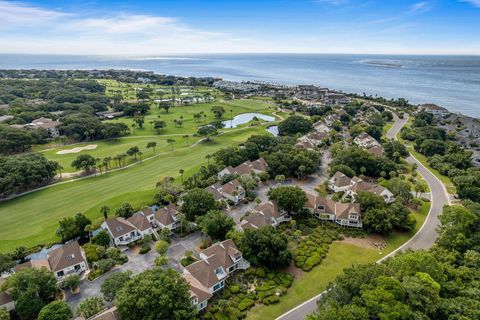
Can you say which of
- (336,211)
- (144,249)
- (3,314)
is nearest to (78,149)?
(144,249)

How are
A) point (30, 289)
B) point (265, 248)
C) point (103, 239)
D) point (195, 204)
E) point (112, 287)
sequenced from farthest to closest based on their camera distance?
point (195, 204) < point (103, 239) < point (265, 248) < point (112, 287) < point (30, 289)

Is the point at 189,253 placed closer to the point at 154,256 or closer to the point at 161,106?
the point at 154,256

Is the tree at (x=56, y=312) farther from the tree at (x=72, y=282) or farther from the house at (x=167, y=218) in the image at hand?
the house at (x=167, y=218)

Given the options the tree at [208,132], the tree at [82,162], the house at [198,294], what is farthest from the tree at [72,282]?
the tree at [208,132]

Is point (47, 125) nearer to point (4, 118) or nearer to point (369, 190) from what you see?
point (4, 118)

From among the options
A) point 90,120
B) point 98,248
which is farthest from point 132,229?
point 90,120

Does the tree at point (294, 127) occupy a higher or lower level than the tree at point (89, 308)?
higher
